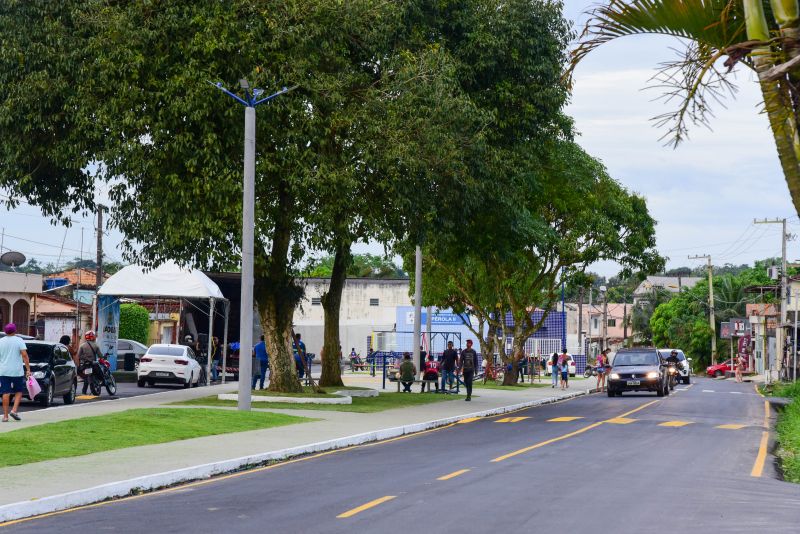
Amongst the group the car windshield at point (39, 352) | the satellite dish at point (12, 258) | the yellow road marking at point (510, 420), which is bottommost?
the yellow road marking at point (510, 420)

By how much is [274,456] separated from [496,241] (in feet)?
70.1

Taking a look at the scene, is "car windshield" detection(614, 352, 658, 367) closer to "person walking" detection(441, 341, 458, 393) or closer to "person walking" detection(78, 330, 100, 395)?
"person walking" detection(441, 341, 458, 393)

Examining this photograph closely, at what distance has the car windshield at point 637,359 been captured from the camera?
141ft

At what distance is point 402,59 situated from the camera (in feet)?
102

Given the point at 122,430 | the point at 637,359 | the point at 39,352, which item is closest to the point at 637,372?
the point at 637,359

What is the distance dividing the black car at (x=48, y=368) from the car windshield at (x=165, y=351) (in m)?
11.8

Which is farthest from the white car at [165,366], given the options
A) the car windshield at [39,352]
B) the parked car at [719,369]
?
the parked car at [719,369]

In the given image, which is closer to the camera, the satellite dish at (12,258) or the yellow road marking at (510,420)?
the yellow road marking at (510,420)

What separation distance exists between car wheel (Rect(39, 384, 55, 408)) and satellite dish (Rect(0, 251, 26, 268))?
69.0 feet

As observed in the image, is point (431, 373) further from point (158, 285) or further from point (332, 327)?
point (158, 285)

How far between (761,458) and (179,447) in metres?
9.53

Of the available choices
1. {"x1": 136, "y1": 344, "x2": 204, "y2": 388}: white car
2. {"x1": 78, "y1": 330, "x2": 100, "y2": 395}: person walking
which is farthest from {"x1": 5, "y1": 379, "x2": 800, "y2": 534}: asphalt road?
{"x1": 136, "y1": 344, "x2": 204, "y2": 388}: white car

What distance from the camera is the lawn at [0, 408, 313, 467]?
16.7m

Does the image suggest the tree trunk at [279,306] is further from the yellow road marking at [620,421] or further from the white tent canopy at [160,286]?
the yellow road marking at [620,421]
